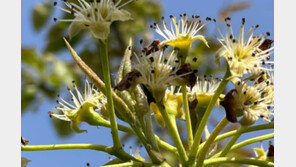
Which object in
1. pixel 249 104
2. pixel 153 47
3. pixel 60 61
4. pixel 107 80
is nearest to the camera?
pixel 107 80

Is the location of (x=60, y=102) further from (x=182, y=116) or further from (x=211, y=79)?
(x=211, y=79)

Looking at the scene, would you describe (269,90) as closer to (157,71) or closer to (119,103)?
(157,71)

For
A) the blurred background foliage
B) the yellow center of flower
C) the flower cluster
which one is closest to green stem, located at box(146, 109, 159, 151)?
the flower cluster

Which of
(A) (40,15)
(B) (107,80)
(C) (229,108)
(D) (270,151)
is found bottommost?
(D) (270,151)

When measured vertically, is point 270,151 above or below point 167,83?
below

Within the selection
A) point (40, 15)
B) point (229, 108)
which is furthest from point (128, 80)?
point (40, 15)

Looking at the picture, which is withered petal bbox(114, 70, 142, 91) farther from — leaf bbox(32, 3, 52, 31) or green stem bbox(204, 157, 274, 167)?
leaf bbox(32, 3, 52, 31)
